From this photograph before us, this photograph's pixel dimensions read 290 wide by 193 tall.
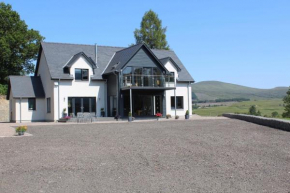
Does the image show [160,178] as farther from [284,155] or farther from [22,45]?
[22,45]

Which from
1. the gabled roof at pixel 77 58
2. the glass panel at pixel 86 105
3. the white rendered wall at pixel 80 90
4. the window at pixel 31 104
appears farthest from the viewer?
the window at pixel 31 104

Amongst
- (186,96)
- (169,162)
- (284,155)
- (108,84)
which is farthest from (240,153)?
(186,96)

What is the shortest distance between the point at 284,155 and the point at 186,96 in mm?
26477

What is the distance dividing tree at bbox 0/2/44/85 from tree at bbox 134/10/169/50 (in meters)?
15.6

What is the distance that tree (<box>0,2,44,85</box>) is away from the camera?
45.8 meters

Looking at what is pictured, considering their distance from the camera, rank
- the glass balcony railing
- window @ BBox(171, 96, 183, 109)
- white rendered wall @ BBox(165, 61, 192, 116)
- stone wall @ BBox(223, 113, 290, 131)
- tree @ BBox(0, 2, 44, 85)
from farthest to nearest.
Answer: tree @ BBox(0, 2, 44, 85)
window @ BBox(171, 96, 183, 109)
white rendered wall @ BBox(165, 61, 192, 116)
the glass balcony railing
stone wall @ BBox(223, 113, 290, 131)

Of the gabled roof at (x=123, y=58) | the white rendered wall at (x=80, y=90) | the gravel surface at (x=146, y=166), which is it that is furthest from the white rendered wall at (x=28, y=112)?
the gravel surface at (x=146, y=166)

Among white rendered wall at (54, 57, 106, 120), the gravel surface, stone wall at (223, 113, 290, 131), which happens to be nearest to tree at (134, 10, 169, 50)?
white rendered wall at (54, 57, 106, 120)

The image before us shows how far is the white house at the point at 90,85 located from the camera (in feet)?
103

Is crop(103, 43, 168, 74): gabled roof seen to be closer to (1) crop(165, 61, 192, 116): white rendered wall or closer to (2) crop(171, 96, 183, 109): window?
(1) crop(165, 61, 192, 116): white rendered wall

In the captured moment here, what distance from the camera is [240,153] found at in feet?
36.8

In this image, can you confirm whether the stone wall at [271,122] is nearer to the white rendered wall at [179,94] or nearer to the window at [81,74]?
the white rendered wall at [179,94]

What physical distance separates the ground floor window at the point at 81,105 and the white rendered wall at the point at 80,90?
328 mm

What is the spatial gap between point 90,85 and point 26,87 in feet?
19.6
